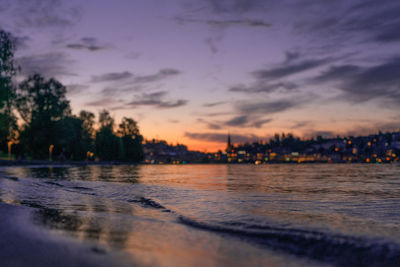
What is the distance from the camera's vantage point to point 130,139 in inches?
5477

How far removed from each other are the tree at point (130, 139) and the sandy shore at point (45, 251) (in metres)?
133

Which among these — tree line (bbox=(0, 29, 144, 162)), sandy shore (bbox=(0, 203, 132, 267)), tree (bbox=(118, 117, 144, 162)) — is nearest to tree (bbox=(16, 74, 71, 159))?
tree line (bbox=(0, 29, 144, 162))

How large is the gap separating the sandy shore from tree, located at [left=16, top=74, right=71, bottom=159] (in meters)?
81.5

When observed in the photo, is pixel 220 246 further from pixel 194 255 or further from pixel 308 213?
pixel 308 213

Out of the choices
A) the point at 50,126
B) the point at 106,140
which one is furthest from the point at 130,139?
the point at 50,126

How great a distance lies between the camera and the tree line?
4059 cm

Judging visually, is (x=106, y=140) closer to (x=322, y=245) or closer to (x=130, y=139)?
(x=130, y=139)

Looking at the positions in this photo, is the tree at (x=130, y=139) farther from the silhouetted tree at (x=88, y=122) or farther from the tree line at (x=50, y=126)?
the silhouetted tree at (x=88, y=122)

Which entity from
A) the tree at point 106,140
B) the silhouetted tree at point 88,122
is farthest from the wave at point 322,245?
the tree at point 106,140

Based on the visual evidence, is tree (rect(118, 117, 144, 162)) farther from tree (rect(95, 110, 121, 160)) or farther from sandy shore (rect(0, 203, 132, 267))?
sandy shore (rect(0, 203, 132, 267))

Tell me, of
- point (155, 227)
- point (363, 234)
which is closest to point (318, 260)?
point (363, 234)

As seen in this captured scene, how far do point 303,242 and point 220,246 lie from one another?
2.28 m

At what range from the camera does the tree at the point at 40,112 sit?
264 ft

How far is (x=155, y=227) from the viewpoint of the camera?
9.12 metres
